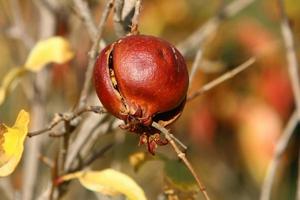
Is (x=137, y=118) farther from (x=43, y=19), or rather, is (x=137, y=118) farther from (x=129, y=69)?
(x=43, y=19)

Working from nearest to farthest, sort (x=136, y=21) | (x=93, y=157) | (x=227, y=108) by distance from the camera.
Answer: (x=136, y=21) < (x=93, y=157) < (x=227, y=108)

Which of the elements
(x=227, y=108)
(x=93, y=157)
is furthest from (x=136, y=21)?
(x=227, y=108)

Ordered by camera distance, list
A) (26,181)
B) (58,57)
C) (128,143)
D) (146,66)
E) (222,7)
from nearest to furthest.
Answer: (146,66) < (58,57) < (26,181) < (222,7) < (128,143)

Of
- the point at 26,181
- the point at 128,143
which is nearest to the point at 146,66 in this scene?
the point at 26,181

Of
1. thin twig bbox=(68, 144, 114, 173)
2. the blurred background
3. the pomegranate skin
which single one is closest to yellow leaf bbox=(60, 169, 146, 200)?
thin twig bbox=(68, 144, 114, 173)

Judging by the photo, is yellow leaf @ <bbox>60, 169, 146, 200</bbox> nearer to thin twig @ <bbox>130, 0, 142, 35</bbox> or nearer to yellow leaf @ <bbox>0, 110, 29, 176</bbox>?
yellow leaf @ <bbox>0, 110, 29, 176</bbox>

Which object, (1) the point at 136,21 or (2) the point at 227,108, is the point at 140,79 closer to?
(1) the point at 136,21

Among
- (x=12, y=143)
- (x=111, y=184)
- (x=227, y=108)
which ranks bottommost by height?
(x=227, y=108)
